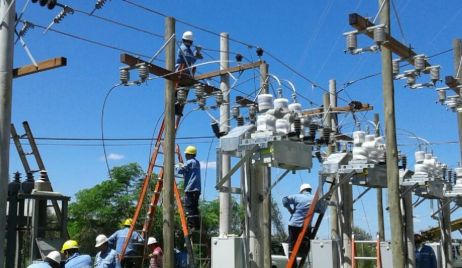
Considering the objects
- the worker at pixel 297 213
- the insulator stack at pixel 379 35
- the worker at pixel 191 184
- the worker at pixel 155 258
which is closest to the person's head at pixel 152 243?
the worker at pixel 155 258

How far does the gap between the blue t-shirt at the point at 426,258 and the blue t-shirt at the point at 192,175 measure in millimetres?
5116

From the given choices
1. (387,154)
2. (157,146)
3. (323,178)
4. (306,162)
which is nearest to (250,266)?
(306,162)

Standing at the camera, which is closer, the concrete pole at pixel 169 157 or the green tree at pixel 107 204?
the concrete pole at pixel 169 157

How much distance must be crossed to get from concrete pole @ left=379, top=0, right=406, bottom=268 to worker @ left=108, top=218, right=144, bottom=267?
5.86 metres

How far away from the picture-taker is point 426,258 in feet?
45.6

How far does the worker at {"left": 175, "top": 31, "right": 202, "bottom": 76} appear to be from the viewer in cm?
1337

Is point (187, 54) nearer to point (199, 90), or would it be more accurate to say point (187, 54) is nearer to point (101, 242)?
point (199, 90)

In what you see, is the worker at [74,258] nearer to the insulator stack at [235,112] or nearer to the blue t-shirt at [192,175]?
the insulator stack at [235,112]

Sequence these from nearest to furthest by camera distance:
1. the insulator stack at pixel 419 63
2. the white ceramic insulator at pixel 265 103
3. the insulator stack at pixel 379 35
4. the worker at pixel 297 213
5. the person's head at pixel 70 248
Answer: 1. the person's head at pixel 70 248
2. the white ceramic insulator at pixel 265 103
3. the insulator stack at pixel 379 35
4. the worker at pixel 297 213
5. the insulator stack at pixel 419 63

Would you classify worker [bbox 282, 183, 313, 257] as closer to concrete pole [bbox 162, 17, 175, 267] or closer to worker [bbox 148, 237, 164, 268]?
concrete pole [bbox 162, 17, 175, 267]

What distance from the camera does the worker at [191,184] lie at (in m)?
14.4

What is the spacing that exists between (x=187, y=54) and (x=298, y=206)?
418 centimetres

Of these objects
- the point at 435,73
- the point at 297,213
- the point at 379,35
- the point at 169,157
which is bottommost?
the point at 297,213

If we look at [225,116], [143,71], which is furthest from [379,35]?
[225,116]
